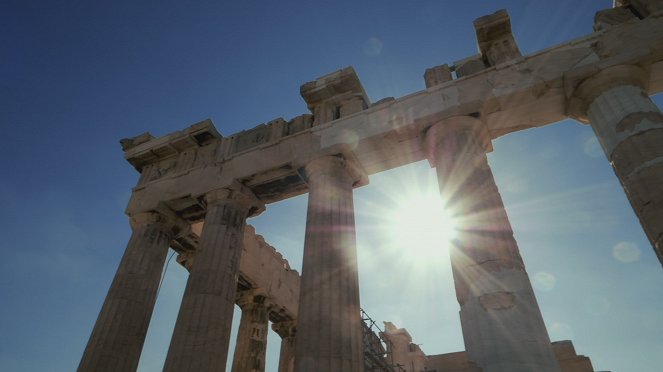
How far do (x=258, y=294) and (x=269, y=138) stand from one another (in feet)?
27.1

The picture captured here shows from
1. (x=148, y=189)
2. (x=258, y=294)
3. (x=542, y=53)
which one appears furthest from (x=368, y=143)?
(x=258, y=294)

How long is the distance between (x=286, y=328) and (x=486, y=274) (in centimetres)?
1558

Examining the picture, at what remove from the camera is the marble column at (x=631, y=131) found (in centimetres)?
863

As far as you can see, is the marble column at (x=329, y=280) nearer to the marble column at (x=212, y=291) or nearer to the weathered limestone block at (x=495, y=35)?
the marble column at (x=212, y=291)

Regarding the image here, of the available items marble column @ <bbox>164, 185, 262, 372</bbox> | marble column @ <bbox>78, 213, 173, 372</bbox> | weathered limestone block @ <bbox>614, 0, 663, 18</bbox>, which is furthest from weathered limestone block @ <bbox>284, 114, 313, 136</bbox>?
weathered limestone block @ <bbox>614, 0, 663, 18</bbox>

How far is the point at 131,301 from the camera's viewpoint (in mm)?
14133

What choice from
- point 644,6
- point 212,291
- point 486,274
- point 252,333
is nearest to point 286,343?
point 252,333

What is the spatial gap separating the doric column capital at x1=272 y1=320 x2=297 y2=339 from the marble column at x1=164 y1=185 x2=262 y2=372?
9403mm

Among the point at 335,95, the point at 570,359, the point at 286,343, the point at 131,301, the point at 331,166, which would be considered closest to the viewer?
the point at 331,166

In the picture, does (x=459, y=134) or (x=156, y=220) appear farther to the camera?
(x=156, y=220)

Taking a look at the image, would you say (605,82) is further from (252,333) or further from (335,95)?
(252,333)

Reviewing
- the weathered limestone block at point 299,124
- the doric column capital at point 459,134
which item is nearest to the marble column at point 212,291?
the weathered limestone block at point 299,124

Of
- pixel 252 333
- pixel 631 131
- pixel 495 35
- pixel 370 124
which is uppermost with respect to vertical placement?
pixel 495 35

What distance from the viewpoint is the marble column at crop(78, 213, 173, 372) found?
13133 millimetres
